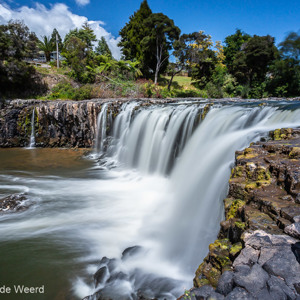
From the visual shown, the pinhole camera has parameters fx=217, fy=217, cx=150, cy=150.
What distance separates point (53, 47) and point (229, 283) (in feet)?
129

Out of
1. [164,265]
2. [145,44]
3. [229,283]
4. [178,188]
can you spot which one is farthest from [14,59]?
[229,283]

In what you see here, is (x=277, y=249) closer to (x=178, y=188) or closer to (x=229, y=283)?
(x=229, y=283)

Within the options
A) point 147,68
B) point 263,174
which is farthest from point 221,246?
point 147,68

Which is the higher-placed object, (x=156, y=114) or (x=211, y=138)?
(x=156, y=114)

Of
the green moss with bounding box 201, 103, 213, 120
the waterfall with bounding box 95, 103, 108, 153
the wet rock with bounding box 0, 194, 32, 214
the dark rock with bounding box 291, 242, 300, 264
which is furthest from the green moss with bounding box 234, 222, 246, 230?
the waterfall with bounding box 95, 103, 108, 153

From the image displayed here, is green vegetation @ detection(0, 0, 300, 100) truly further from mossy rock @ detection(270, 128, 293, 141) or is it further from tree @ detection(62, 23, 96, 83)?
mossy rock @ detection(270, 128, 293, 141)

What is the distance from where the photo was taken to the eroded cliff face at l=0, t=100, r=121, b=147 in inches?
510

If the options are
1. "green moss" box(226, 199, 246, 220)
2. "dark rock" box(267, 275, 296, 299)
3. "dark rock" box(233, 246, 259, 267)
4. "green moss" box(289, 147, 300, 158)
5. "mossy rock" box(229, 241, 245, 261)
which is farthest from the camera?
"green moss" box(289, 147, 300, 158)

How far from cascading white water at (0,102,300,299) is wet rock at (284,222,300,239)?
178 centimetres

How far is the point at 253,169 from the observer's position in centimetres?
375

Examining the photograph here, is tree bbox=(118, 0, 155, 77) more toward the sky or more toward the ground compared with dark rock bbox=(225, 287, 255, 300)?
more toward the sky

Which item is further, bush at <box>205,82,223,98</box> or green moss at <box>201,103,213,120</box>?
bush at <box>205,82,223,98</box>

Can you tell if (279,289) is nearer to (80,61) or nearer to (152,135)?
(152,135)

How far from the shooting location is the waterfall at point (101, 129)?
12.3 metres
